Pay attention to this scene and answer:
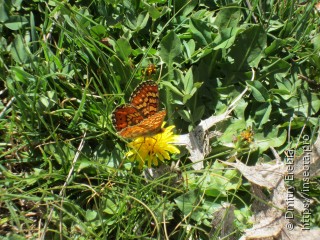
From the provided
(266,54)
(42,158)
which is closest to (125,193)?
(42,158)

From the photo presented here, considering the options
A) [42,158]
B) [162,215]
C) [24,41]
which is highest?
[24,41]

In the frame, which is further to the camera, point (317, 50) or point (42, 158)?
point (317, 50)

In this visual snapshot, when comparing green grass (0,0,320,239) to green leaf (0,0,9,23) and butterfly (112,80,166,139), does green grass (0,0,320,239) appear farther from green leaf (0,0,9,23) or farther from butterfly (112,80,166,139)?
butterfly (112,80,166,139)

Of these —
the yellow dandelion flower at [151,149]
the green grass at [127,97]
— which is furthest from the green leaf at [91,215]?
the yellow dandelion flower at [151,149]

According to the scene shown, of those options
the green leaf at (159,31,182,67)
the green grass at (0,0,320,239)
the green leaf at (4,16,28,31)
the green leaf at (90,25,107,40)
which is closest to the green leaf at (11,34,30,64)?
the green grass at (0,0,320,239)

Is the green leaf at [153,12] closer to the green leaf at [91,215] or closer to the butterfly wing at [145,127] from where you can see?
the butterfly wing at [145,127]

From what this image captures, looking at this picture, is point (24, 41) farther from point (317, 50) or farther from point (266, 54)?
point (317, 50)

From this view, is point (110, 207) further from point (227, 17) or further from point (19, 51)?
point (227, 17)
